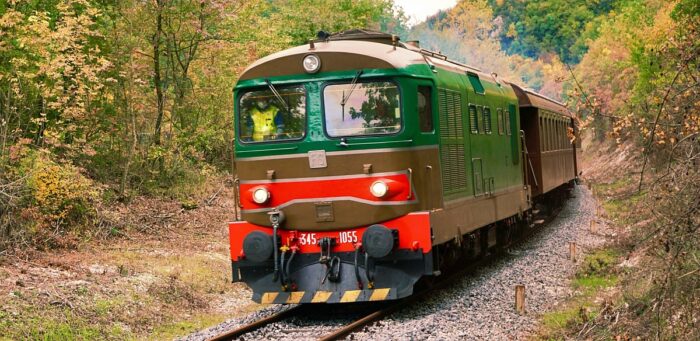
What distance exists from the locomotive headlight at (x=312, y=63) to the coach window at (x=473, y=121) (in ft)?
10.4

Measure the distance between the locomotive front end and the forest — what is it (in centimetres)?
175

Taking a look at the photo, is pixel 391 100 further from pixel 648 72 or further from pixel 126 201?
pixel 648 72

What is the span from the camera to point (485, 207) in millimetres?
14016

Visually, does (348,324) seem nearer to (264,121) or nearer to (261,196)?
(261,196)

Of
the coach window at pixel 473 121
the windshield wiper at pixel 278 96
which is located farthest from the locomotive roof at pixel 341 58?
the coach window at pixel 473 121

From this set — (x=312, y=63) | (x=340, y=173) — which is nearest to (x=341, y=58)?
(x=312, y=63)

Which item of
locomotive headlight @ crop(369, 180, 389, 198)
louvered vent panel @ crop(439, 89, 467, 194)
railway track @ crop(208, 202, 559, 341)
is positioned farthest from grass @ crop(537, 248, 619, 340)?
locomotive headlight @ crop(369, 180, 389, 198)

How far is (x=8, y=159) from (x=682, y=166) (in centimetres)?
1034

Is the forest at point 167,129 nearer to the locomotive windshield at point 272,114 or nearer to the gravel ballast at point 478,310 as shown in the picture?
the gravel ballast at point 478,310

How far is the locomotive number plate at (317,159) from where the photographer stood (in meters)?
10.9

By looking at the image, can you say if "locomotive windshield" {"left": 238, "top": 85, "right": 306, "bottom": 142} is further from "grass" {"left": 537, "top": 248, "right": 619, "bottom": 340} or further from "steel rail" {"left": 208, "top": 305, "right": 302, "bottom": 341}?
"grass" {"left": 537, "top": 248, "right": 619, "bottom": 340}

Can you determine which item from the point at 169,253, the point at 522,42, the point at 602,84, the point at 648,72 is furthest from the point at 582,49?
the point at 169,253

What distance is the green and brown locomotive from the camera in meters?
10.7

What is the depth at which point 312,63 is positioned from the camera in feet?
36.1
